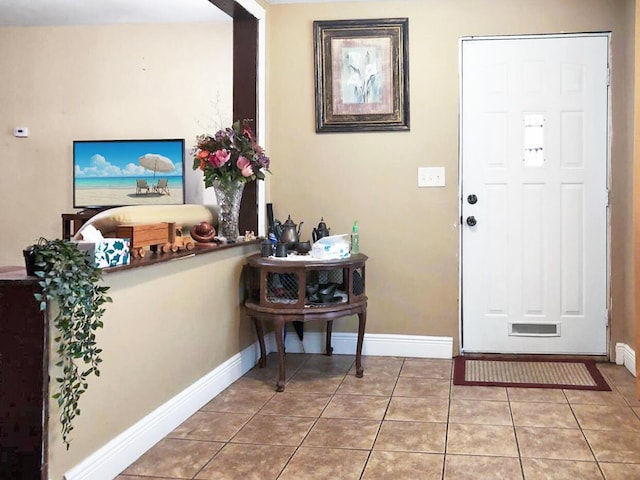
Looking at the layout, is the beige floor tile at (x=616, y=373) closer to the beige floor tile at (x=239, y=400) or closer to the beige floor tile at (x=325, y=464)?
the beige floor tile at (x=325, y=464)

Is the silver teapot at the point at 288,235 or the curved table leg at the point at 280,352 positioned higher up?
the silver teapot at the point at 288,235

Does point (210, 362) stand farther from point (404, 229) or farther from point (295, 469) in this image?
point (404, 229)

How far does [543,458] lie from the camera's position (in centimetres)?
240

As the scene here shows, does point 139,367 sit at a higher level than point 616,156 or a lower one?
lower

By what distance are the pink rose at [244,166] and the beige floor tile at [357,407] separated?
3.94 feet

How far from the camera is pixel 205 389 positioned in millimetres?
3092

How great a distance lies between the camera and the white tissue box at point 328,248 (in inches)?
137

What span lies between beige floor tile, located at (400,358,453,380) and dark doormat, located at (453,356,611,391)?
5 centimetres

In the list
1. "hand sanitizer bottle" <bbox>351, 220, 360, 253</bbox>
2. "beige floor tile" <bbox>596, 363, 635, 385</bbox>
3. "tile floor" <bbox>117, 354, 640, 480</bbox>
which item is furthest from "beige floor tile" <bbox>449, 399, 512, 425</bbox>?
"hand sanitizer bottle" <bbox>351, 220, 360, 253</bbox>

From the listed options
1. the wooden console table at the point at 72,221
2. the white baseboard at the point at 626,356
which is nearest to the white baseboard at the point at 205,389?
the white baseboard at the point at 626,356

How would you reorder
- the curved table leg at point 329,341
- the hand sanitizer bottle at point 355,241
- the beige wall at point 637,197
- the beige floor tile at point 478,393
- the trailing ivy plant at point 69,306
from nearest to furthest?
the trailing ivy plant at point 69,306, the beige wall at point 637,197, the beige floor tile at point 478,393, the hand sanitizer bottle at point 355,241, the curved table leg at point 329,341

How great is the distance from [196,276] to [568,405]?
1812 mm

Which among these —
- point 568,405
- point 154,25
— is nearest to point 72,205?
point 154,25

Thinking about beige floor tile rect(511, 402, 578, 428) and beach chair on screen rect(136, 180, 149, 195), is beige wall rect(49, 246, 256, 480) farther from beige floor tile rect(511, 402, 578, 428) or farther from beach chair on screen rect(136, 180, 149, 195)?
beach chair on screen rect(136, 180, 149, 195)
